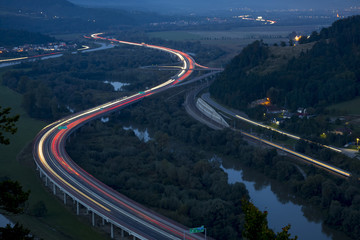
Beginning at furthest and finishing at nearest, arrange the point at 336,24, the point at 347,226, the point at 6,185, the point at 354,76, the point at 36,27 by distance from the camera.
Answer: the point at 36,27
the point at 336,24
the point at 354,76
the point at 347,226
the point at 6,185

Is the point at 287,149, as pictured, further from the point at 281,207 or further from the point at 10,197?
the point at 10,197

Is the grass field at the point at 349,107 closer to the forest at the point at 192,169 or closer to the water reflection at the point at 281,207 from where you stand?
the forest at the point at 192,169

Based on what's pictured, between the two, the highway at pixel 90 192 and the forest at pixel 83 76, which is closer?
the highway at pixel 90 192

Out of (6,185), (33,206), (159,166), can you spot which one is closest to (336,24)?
(159,166)

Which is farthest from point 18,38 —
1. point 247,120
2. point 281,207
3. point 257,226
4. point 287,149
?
point 257,226

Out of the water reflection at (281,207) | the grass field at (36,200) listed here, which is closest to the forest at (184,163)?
the water reflection at (281,207)

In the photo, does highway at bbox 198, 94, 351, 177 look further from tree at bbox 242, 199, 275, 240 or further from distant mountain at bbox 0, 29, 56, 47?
distant mountain at bbox 0, 29, 56, 47

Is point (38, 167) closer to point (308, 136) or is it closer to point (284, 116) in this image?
point (308, 136)
